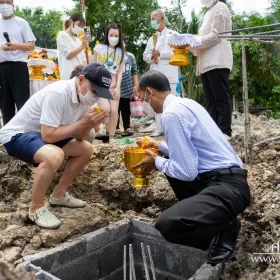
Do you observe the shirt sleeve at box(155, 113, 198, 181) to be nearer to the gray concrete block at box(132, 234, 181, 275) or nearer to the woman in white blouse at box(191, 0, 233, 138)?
the gray concrete block at box(132, 234, 181, 275)

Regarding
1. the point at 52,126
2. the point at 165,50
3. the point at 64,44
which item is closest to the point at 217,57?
the point at 165,50

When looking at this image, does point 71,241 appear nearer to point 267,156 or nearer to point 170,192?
point 170,192

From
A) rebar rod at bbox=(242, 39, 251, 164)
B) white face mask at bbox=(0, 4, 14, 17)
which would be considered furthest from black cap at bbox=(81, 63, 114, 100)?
white face mask at bbox=(0, 4, 14, 17)

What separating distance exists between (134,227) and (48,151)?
3.52ft

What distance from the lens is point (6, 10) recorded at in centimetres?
418

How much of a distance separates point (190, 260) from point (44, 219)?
49.0 inches

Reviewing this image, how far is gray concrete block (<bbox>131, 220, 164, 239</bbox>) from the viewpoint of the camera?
319cm

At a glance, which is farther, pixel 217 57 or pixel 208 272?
pixel 217 57

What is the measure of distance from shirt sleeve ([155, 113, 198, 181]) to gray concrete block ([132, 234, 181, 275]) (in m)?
0.99

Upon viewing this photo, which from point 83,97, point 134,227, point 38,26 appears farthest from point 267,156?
point 38,26

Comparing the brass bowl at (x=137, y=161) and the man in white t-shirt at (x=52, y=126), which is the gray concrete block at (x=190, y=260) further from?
the man in white t-shirt at (x=52, y=126)

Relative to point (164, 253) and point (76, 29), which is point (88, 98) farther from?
point (76, 29)

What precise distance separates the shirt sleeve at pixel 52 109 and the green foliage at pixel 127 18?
54.1ft

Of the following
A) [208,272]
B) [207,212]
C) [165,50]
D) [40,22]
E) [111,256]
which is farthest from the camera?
[40,22]
